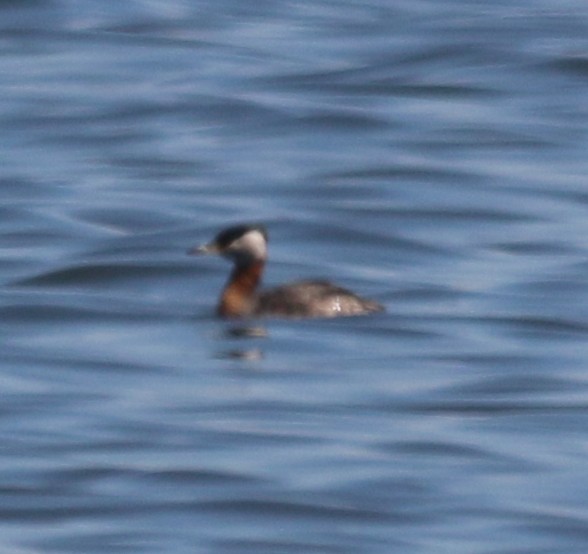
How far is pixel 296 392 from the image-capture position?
17.1 metres

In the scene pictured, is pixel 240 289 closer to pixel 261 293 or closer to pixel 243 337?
pixel 261 293

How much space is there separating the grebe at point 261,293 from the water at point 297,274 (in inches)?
4.5

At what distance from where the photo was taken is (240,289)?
63.0ft

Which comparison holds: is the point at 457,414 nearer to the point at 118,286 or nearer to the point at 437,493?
the point at 437,493

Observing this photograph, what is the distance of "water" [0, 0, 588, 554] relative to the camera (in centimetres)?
1459

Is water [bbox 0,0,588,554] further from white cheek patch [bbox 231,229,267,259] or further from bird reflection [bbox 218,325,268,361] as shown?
white cheek patch [bbox 231,229,267,259]

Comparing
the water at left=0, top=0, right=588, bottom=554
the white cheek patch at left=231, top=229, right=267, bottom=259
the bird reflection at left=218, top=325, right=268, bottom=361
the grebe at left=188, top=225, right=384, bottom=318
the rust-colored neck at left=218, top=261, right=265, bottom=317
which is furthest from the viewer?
the white cheek patch at left=231, top=229, right=267, bottom=259

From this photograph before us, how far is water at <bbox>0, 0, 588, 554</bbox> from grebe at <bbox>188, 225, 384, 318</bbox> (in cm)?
11

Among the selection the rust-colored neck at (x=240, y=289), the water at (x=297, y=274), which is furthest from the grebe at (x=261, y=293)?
the water at (x=297, y=274)

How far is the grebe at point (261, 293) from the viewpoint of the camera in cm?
1866

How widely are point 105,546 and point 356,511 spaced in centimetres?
135

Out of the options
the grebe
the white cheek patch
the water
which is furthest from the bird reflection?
the white cheek patch

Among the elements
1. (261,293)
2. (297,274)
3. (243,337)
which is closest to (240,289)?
(261,293)

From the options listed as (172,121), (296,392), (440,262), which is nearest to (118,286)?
(440,262)
